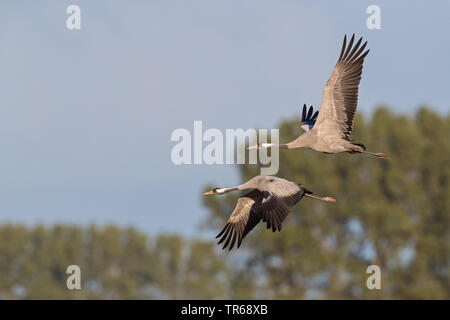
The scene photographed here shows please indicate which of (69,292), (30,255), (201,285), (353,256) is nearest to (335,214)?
(353,256)

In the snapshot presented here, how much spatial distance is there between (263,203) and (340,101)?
9.66ft

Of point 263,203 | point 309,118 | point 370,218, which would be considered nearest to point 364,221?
point 370,218

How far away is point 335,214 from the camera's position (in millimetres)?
65750

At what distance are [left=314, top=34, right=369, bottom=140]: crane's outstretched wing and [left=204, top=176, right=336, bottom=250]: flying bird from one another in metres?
1.50

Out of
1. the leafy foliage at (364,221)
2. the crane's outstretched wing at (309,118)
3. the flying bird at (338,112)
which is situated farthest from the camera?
the leafy foliage at (364,221)

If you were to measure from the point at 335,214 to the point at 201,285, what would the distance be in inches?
1052

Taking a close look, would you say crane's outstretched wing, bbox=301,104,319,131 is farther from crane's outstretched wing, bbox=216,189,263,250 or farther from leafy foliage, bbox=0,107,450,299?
leafy foliage, bbox=0,107,450,299

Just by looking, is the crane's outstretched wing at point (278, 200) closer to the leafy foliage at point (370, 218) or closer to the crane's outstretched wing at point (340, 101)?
the crane's outstretched wing at point (340, 101)

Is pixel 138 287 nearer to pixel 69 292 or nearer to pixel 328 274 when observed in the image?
pixel 69 292

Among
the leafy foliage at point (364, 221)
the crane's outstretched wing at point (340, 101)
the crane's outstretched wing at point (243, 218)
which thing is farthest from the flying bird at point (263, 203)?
the leafy foliage at point (364, 221)

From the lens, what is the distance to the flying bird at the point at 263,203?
24.2m

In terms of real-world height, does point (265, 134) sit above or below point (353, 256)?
above
